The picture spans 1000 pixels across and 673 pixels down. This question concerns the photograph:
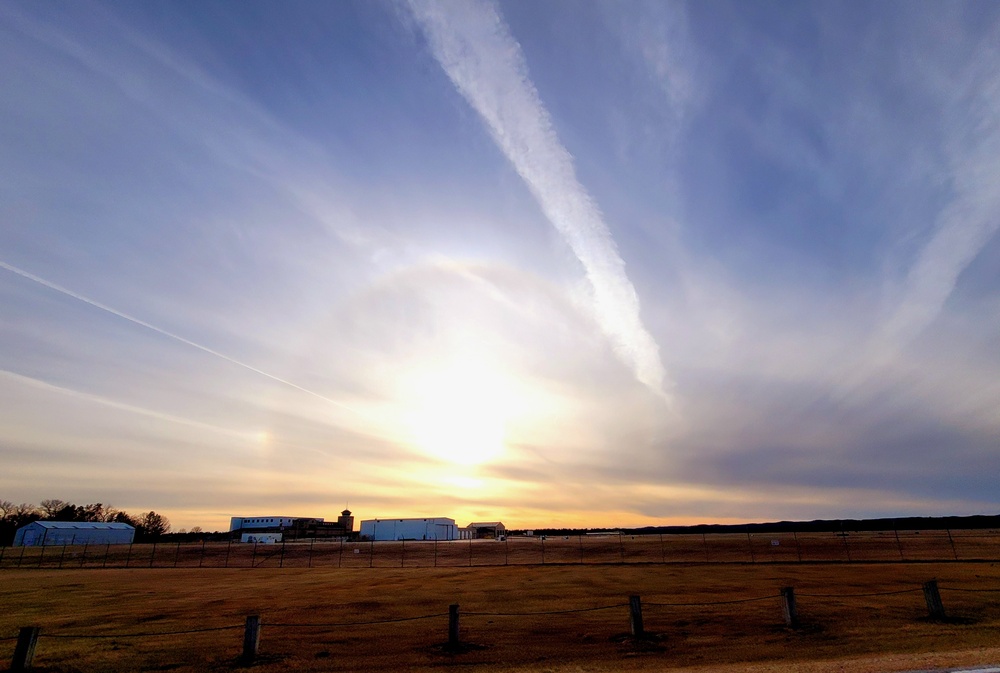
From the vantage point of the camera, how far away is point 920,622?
18.8 metres

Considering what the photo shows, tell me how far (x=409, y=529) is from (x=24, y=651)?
442 ft

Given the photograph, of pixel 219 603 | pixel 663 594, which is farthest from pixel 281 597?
pixel 663 594

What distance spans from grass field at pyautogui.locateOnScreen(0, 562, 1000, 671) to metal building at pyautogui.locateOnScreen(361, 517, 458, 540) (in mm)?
106189

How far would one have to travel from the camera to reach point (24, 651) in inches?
566

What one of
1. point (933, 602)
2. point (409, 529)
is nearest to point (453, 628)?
point (933, 602)

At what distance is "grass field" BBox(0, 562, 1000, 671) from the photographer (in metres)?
15.3

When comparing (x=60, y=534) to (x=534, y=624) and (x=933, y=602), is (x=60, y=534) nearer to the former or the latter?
(x=534, y=624)

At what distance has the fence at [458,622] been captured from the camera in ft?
48.8

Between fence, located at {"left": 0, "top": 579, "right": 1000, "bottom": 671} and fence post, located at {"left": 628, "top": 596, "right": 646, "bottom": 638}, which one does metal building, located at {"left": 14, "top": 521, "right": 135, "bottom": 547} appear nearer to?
fence, located at {"left": 0, "top": 579, "right": 1000, "bottom": 671}

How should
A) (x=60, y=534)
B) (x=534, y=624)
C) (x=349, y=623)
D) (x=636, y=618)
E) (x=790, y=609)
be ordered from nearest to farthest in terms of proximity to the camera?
(x=636, y=618)
(x=790, y=609)
(x=534, y=624)
(x=349, y=623)
(x=60, y=534)

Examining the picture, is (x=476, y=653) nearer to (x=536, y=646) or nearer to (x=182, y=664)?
(x=536, y=646)

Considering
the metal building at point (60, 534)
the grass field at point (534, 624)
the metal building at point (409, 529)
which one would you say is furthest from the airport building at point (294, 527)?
the grass field at point (534, 624)

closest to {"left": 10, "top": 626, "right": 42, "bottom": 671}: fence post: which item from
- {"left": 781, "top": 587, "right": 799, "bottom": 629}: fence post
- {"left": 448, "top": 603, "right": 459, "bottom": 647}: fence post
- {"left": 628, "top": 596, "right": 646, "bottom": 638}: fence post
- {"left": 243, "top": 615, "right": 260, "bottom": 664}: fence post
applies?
{"left": 243, "top": 615, "right": 260, "bottom": 664}: fence post

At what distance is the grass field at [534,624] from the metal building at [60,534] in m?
91.2
